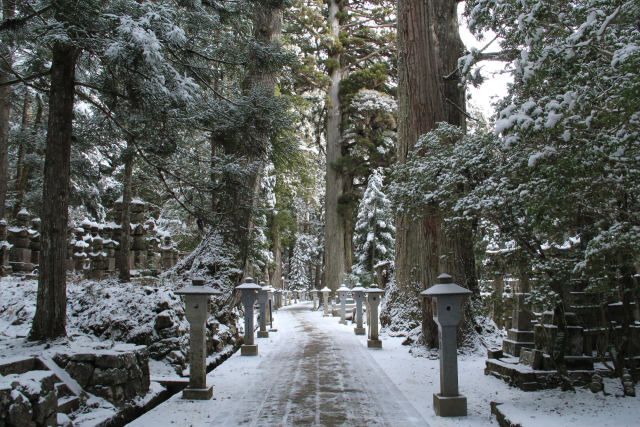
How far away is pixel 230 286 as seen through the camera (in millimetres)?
10203

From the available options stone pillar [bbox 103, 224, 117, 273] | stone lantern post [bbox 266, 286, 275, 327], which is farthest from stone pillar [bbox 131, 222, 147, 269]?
stone lantern post [bbox 266, 286, 275, 327]

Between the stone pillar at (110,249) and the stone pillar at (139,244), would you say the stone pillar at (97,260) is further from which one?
the stone pillar at (139,244)

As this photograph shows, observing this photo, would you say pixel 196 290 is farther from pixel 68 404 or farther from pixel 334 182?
pixel 334 182

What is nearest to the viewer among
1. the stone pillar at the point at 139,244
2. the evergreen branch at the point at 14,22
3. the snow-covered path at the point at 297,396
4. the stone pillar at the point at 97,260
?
the snow-covered path at the point at 297,396

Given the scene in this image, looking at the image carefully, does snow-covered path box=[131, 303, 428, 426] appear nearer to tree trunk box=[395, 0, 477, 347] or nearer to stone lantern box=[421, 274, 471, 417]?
stone lantern box=[421, 274, 471, 417]

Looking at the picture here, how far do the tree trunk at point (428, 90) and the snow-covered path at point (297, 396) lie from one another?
2.28m

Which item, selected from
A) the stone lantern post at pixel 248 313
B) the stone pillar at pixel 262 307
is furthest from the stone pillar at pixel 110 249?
the stone lantern post at pixel 248 313

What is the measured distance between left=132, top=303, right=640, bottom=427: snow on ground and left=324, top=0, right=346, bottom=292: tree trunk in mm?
13811

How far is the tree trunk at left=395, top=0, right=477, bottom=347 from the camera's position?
866cm

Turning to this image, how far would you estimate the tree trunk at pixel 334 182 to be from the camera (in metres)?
22.2

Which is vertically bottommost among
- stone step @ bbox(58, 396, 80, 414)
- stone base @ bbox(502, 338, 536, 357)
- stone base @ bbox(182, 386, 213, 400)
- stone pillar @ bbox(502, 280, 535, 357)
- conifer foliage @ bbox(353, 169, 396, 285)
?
stone base @ bbox(182, 386, 213, 400)

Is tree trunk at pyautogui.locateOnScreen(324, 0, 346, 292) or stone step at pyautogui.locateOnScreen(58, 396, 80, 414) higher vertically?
tree trunk at pyautogui.locateOnScreen(324, 0, 346, 292)

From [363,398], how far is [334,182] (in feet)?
59.1

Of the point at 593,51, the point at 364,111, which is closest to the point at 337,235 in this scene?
the point at 364,111
